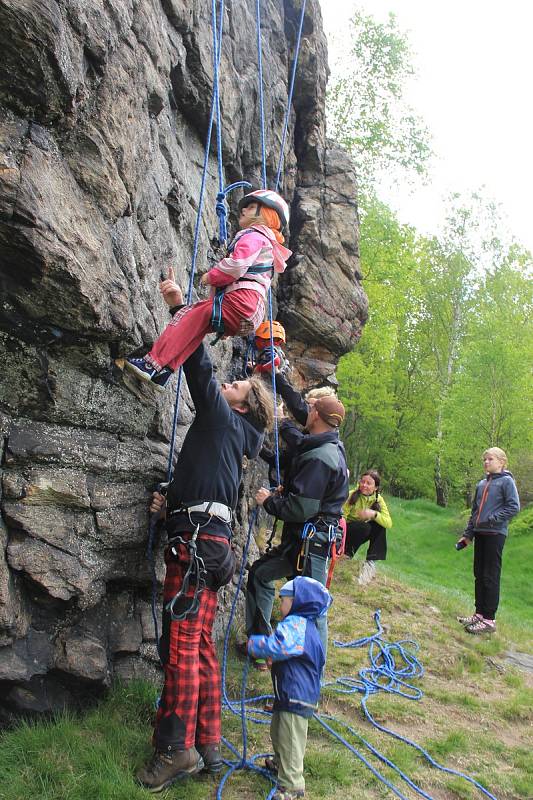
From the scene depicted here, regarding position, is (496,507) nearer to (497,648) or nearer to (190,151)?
(497,648)

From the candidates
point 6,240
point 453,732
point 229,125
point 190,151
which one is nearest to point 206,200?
point 190,151

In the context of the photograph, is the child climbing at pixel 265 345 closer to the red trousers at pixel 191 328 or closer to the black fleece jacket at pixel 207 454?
the red trousers at pixel 191 328

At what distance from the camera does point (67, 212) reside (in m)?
4.45

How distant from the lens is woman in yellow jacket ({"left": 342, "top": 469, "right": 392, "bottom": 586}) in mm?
9211

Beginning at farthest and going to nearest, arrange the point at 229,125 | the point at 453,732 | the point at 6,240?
the point at 229,125 → the point at 453,732 → the point at 6,240

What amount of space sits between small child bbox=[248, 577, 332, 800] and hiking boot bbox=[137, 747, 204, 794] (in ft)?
1.94

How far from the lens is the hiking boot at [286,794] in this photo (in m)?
4.11

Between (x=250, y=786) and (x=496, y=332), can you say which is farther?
(x=496, y=332)

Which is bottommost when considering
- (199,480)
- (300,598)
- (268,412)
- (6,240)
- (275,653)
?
(275,653)

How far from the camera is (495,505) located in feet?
29.0

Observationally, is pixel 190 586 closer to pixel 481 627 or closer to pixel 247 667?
pixel 247 667

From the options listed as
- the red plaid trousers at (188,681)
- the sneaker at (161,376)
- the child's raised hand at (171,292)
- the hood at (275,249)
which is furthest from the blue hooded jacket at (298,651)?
the hood at (275,249)

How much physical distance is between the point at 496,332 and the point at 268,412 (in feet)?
66.8

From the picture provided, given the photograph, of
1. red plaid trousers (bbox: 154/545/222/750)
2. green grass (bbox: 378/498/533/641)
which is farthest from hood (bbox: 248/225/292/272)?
green grass (bbox: 378/498/533/641)
